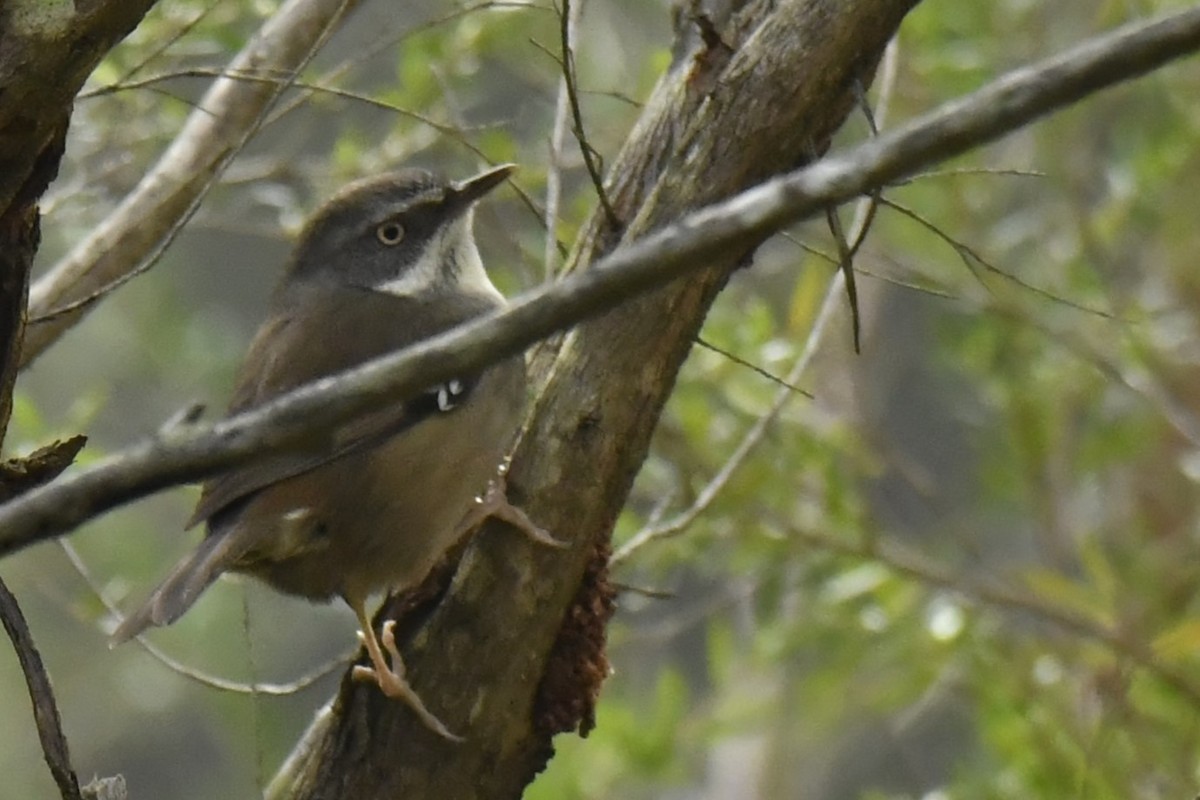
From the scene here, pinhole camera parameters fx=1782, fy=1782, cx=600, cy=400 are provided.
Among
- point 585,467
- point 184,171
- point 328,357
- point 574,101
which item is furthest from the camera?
point 328,357

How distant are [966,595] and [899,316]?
5.17 meters

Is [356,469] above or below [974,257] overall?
below

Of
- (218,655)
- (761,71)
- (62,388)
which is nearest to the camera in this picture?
(761,71)

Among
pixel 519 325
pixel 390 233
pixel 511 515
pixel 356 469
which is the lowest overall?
pixel 519 325

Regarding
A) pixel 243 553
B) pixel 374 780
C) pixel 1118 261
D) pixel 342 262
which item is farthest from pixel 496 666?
pixel 1118 261

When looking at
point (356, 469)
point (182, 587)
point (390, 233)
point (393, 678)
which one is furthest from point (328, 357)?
point (393, 678)

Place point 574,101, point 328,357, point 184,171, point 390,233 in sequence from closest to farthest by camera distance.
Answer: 1. point 574,101
2. point 184,171
3. point 328,357
4. point 390,233

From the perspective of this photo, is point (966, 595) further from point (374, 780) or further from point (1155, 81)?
point (374, 780)

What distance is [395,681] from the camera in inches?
132

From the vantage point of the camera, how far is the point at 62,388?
10891 millimetres

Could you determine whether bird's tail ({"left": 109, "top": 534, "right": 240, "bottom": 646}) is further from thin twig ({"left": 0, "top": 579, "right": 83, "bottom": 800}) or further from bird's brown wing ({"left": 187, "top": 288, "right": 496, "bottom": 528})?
thin twig ({"left": 0, "top": 579, "right": 83, "bottom": 800})

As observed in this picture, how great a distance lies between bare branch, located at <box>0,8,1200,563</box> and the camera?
1636 millimetres

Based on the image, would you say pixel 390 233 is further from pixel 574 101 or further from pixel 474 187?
pixel 574 101

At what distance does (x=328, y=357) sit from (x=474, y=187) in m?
0.72
